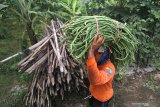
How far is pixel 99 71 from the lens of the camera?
367 cm

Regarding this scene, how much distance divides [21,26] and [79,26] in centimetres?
441

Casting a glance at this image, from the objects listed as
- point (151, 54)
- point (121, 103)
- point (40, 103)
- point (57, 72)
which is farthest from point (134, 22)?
point (40, 103)

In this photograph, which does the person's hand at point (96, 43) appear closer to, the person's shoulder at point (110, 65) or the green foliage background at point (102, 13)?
the person's shoulder at point (110, 65)

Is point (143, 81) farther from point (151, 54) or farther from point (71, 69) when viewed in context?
point (71, 69)

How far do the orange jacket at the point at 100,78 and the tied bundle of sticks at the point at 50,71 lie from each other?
52 cm

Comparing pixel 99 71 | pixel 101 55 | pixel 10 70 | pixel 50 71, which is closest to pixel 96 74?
pixel 99 71

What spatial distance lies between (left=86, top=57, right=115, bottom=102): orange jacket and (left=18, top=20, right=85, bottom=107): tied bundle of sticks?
20.6 inches

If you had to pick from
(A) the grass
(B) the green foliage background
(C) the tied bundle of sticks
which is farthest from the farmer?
(B) the green foliage background

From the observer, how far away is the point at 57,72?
4.48 meters

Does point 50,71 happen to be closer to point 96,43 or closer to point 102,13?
point 96,43

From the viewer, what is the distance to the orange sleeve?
11.5ft

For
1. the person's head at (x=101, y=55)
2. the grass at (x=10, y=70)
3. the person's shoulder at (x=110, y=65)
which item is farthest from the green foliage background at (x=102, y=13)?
the person's head at (x=101, y=55)

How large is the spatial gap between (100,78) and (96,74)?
0.11 metres

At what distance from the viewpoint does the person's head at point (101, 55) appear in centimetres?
370
